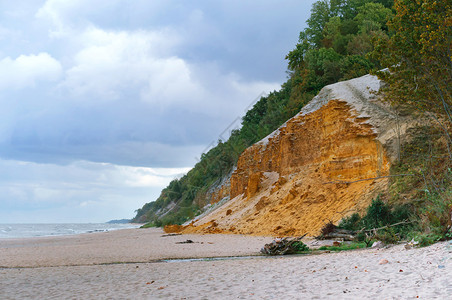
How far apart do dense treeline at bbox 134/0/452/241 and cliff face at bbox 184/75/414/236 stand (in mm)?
2126

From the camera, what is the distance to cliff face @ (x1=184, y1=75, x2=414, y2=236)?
1862 cm

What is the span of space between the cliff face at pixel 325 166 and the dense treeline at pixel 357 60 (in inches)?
83.7

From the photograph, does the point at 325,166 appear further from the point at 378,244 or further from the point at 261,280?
the point at 261,280

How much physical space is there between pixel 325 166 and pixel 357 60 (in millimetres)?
19319

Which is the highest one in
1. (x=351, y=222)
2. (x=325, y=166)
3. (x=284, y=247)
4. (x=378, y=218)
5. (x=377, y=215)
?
(x=325, y=166)

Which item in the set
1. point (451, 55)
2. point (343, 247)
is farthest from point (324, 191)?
point (451, 55)

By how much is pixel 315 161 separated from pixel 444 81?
12.1 meters

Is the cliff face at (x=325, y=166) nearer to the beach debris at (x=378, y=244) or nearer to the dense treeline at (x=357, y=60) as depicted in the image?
the dense treeline at (x=357, y=60)

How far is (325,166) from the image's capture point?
2223cm

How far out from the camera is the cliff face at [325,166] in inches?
733

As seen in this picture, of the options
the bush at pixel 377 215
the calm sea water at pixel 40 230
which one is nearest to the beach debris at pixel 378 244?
the bush at pixel 377 215

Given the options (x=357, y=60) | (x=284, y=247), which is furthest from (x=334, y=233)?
(x=357, y=60)

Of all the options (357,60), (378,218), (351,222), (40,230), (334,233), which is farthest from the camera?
(40,230)

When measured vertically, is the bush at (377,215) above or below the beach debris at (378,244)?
above
